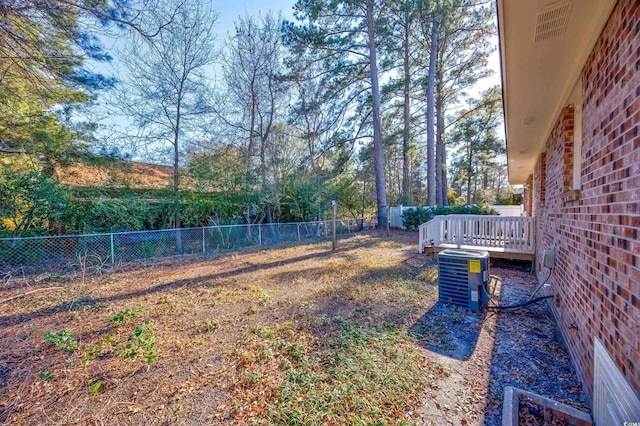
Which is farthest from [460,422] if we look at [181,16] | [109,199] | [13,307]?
[181,16]

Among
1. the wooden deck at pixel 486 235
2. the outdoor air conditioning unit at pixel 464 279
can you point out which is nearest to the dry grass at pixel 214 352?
the outdoor air conditioning unit at pixel 464 279

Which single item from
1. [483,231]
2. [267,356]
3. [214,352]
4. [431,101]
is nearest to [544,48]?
[267,356]

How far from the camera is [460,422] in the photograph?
1879 mm

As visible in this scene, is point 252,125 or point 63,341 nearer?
point 63,341

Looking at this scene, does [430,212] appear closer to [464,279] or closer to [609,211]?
[464,279]

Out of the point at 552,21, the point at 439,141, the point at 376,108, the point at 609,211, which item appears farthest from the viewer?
the point at 439,141

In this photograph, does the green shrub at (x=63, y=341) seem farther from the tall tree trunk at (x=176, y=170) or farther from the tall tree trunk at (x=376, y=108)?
the tall tree trunk at (x=376, y=108)

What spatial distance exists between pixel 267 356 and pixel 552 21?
3.67 meters

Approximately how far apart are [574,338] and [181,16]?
10964mm

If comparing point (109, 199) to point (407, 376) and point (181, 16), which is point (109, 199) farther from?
point (407, 376)

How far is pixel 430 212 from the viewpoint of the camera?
47.0 feet

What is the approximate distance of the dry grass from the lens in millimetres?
1985

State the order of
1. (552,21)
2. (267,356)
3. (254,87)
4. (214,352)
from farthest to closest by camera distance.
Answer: (254,87)
(214,352)
(267,356)
(552,21)

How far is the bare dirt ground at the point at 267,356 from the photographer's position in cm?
199
